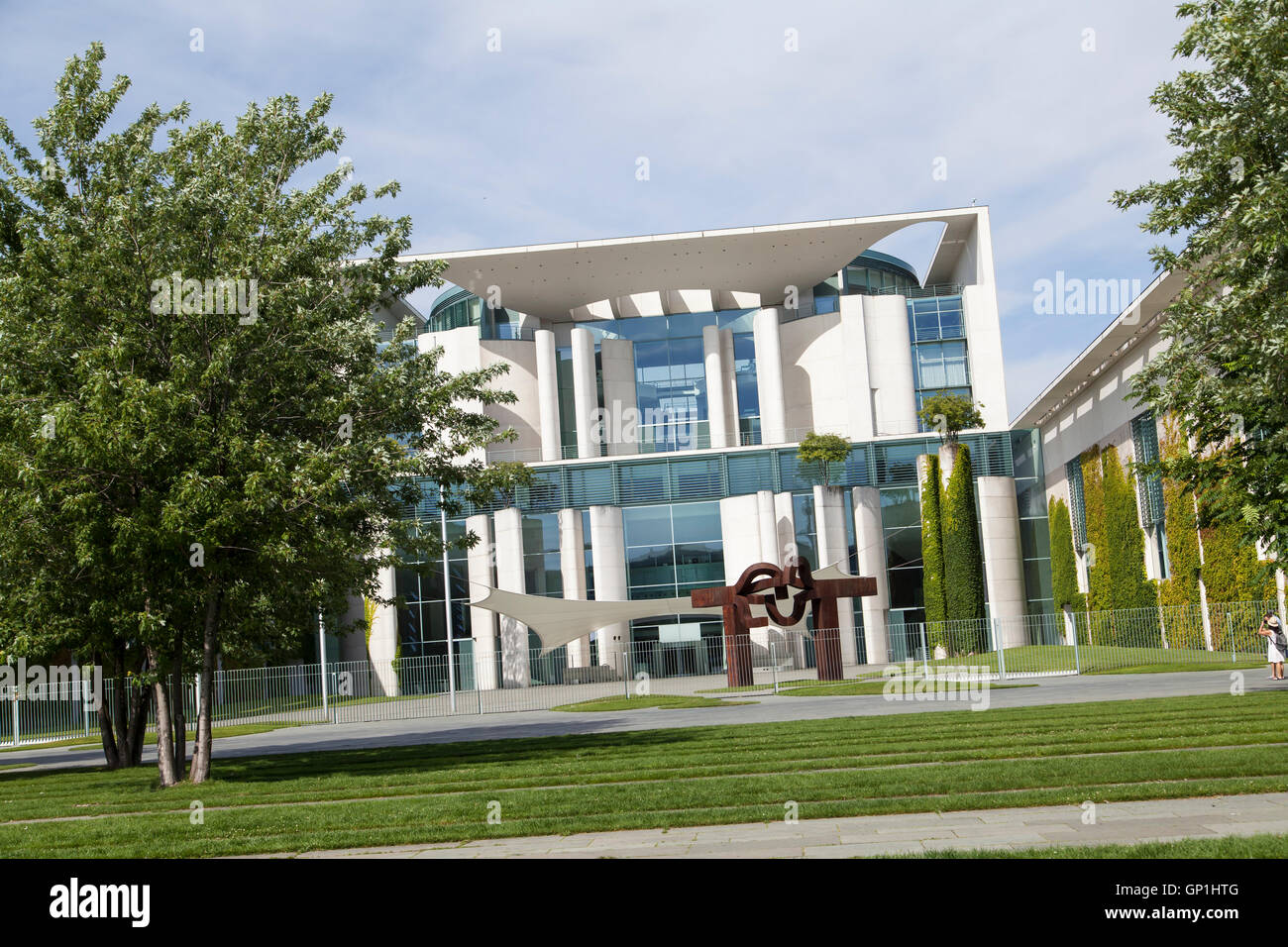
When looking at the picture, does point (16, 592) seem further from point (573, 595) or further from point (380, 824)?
point (573, 595)

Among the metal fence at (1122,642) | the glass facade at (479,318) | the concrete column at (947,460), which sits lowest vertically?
the metal fence at (1122,642)

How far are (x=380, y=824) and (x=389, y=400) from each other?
7.93 meters

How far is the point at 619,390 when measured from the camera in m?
52.6

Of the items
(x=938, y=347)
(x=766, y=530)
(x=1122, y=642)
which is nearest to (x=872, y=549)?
(x=766, y=530)

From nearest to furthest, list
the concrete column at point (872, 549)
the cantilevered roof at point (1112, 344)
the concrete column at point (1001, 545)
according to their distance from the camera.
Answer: the cantilevered roof at point (1112, 344) → the concrete column at point (872, 549) → the concrete column at point (1001, 545)

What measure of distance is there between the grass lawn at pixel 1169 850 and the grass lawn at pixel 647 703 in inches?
757

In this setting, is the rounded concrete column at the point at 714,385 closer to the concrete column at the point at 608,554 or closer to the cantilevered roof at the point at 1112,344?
the concrete column at the point at 608,554

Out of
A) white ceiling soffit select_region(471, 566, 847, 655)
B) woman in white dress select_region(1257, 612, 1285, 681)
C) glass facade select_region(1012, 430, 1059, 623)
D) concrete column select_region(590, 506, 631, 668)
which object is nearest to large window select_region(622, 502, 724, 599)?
concrete column select_region(590, 506, 631, 668)

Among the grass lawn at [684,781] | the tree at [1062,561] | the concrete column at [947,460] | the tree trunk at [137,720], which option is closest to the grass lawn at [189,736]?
the tree trunk at [137,720]

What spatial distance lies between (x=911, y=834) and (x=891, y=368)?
Answer: 46.0 metres

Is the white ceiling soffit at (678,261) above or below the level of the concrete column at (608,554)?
above

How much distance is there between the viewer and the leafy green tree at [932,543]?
44312 millimetres

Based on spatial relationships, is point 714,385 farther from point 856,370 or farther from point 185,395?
point 185,395

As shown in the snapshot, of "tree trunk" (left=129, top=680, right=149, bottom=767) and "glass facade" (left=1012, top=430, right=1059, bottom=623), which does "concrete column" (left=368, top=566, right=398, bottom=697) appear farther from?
"glass facade" (left=1012, top=430, right=1059, bottom=623)
